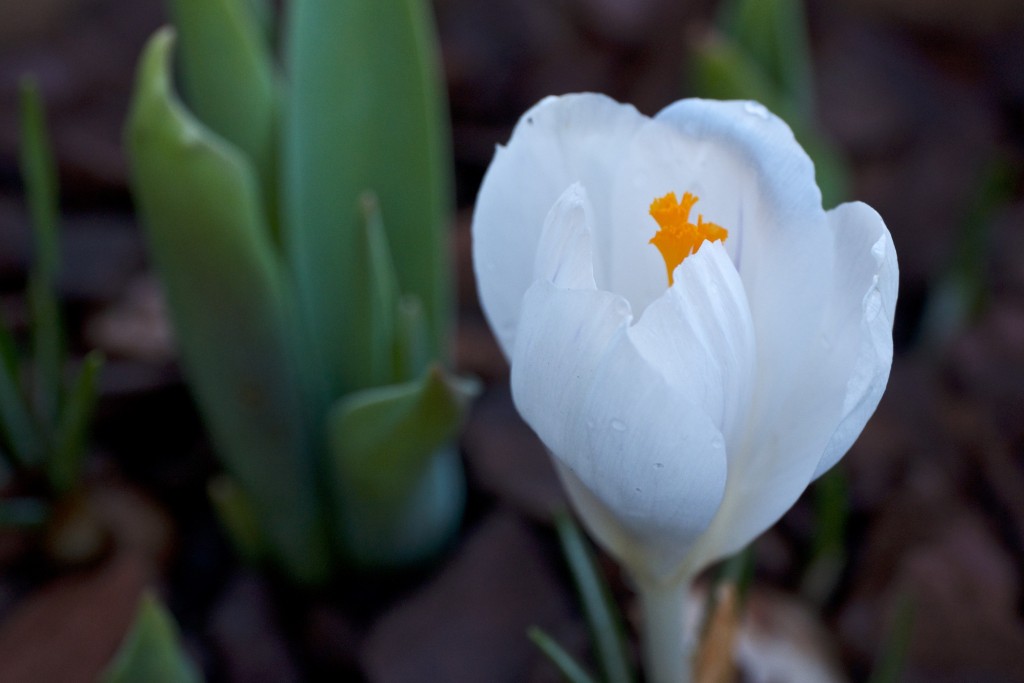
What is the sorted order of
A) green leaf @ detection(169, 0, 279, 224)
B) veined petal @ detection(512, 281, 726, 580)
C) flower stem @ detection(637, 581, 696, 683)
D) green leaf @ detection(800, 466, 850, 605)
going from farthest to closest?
green leaf @ detection(800, 466, 850, 605) → green leaf @ detection(169, 0, 279, 224) → flower stem @ detection(637, 581, 696, 683) → veined petal @ detection(512, 281, 726, 580)

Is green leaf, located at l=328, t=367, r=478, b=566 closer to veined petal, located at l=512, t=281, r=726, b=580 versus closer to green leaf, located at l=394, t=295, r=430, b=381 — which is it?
green leaf, located at l=394, t=295, r=430, b=381

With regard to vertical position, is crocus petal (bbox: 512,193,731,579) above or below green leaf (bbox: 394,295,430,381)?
above

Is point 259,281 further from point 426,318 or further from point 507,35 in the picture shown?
point 507,35

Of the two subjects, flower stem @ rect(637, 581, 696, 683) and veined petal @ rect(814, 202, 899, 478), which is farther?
flower stem @ rect(637, 581, 696, 683)

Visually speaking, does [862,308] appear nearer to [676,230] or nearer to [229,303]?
[676,230]

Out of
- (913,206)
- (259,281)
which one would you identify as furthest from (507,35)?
(259,281)

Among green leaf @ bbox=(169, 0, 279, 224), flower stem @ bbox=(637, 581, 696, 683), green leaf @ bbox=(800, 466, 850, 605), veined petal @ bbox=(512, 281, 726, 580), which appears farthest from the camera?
green leaf @ bbox=(800, 466, 850, 605)

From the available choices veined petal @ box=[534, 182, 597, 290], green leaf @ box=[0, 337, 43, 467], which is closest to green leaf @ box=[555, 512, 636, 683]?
veined petal @ box=[534, 182, 597, 290]
